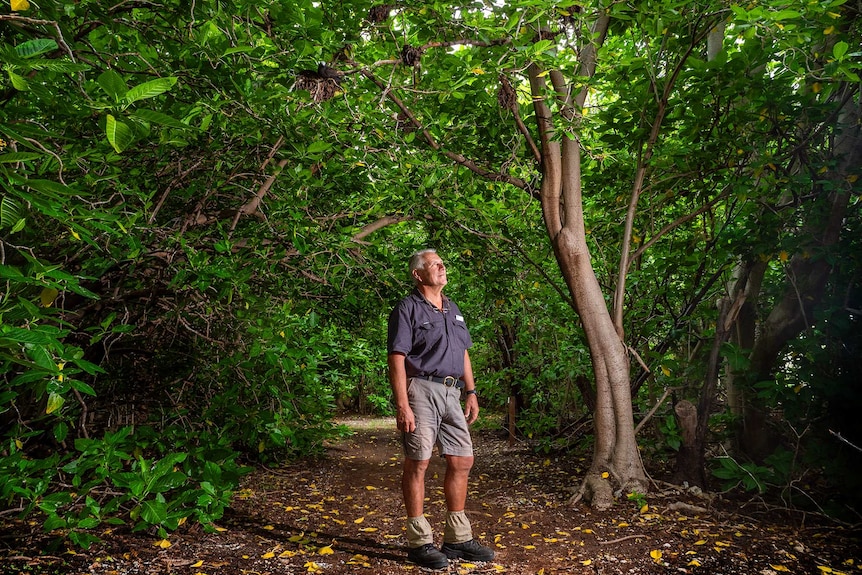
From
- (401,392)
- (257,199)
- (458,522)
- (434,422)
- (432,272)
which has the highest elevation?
(257,199)

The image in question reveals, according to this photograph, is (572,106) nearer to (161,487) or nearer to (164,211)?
(164,211)

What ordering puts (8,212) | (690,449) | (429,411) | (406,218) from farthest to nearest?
1. (406,218)
2. (690,449)
3. (429,411)
4. (8,212)

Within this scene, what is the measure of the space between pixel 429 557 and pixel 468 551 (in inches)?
10.7

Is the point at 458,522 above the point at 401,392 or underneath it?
underneath

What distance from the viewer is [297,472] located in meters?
6.29

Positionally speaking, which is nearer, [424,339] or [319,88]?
[424,339]

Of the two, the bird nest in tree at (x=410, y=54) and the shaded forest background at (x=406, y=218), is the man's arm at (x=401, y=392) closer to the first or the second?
the shaded forest background at (x=406, y=218)

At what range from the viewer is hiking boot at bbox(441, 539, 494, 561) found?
3.41m

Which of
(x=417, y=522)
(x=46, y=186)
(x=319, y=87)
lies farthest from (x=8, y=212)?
(x=319, y=87)

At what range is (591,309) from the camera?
4867 millimetres

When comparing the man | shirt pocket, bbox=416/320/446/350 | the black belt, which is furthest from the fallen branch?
shirt pocket, bbox=416/320/446/350

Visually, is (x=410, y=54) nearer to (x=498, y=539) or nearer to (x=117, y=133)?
(x=117, y=133)

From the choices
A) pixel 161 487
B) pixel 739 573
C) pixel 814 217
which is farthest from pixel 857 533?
pixel 161 487

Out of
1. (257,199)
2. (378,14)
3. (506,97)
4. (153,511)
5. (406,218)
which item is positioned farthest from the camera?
(406,218)
